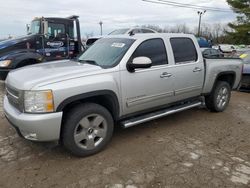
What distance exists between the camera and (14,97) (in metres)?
3.64

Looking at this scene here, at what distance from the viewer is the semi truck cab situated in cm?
833

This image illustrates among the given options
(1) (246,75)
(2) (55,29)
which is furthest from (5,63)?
(1) (246,75)

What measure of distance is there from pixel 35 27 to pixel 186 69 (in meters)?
6.72

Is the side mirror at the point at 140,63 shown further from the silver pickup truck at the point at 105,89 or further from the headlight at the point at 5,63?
the headlight at the point at 5,63

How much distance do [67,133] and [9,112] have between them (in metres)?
0.95

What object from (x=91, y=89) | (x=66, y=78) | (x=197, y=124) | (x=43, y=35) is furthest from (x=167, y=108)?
(x=43, y=35)

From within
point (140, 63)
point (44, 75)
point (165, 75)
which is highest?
point (140, 63)

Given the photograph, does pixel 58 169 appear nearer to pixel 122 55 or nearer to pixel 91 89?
pixel 91 89

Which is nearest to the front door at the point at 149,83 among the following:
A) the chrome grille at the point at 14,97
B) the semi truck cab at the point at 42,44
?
the chrome grille at the point at 14,97

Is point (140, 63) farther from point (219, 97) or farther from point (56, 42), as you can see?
point (56, 42)

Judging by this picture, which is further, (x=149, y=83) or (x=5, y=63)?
(x=5, y=63)

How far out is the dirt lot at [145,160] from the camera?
3248 millimetres

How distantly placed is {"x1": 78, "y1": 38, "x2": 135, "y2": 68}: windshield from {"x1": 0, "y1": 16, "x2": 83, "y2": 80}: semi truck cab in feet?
14.2

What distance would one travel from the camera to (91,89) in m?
3.65
